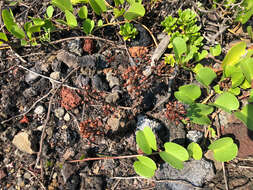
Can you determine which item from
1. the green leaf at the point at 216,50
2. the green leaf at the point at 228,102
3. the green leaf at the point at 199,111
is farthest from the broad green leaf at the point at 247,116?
the green leaf at the point at 216,50

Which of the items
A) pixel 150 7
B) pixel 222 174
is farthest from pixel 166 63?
pixel 222 174

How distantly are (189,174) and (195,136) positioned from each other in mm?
307

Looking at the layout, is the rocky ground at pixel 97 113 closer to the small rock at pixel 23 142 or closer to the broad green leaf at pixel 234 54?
the small rock at pixel 23 142

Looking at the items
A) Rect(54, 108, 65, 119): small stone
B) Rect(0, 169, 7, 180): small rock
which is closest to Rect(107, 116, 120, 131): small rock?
Rect(54, 108, 65, 119): small stone

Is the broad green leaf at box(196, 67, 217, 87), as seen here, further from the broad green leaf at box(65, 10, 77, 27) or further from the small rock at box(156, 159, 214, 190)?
the broad green leaf at box(65, 10, 77, 27)

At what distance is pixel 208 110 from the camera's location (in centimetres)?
163

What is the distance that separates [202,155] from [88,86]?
3.66 feet

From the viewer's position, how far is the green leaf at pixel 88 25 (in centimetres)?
187

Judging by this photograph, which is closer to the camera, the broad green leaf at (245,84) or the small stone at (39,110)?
the broad green leaf at (245,84)

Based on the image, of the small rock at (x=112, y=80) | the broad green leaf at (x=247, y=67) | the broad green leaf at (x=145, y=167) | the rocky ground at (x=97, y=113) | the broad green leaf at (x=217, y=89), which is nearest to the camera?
the broad green leaf at (x=145, y=167)

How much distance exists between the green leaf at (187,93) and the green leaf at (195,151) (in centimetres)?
33

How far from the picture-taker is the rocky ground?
1.63 metres

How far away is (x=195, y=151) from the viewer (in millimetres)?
1557

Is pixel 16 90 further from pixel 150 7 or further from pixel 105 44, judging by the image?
pixel 150 7
